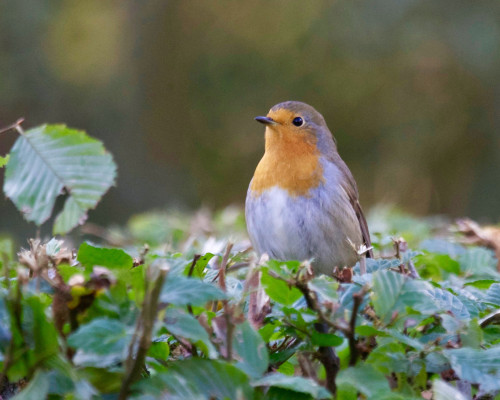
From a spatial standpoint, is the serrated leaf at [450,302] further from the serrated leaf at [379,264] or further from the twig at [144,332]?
the twig at [144,332]

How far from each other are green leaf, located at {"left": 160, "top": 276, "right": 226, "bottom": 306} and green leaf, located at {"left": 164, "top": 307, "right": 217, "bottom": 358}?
31mm

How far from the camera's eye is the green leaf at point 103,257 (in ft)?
4.39

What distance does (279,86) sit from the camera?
9078 mm

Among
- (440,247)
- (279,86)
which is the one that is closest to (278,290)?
(440,247)

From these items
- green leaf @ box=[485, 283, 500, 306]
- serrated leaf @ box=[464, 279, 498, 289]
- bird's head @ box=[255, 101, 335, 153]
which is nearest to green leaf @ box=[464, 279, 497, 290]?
serrated leaf @ box=[464, 279, 498, 289]

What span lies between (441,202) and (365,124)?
1313 mm

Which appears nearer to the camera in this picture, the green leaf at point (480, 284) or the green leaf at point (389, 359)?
the green leaf at point (389, 359)

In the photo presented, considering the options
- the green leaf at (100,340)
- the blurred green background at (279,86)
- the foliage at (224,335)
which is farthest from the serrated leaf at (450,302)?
the blurred green background at (279,86)

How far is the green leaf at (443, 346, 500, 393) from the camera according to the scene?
3.63ft

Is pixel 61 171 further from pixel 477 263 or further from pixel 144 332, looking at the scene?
pixel 477 263

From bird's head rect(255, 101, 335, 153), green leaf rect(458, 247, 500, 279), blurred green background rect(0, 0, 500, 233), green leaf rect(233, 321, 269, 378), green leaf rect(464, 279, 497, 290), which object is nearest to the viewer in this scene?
green leaf rect(233, 321, 269, 378)

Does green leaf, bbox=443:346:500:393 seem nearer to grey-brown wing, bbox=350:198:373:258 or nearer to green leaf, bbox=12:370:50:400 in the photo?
green leaf, bbox=12:370:50:400

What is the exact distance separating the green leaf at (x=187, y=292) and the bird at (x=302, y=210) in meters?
2.08

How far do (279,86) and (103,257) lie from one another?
7868 mm
